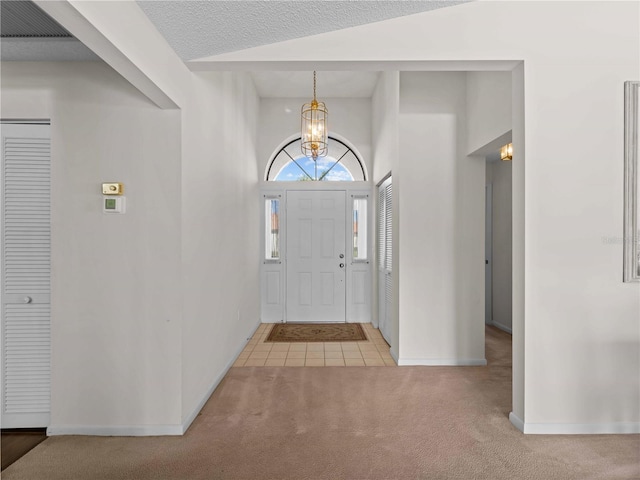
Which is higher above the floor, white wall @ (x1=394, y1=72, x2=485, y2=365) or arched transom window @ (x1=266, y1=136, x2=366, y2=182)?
arched transom window @ (x1=266, y1=136, x2=366, y2=182)

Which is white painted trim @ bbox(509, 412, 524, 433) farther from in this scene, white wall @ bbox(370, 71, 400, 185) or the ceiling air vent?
the ceiling air vent

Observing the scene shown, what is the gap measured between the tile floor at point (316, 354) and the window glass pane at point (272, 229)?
4.49 ft

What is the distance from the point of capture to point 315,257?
18.9 feet

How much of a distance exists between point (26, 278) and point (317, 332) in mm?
3396

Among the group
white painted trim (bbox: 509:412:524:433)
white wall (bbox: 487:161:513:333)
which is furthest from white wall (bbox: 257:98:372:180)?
white painted trim (bbox: 509:412:524:433)

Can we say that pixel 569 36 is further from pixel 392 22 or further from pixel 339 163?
pixel 339 163

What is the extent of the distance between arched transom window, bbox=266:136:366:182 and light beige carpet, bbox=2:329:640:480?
3567mm

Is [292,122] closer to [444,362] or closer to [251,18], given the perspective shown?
[251,18]

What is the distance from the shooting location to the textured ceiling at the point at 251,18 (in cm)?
206

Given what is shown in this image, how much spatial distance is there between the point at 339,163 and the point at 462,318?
313cm

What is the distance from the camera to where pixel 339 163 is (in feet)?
19.6

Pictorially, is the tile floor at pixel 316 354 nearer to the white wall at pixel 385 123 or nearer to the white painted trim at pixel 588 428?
the white painted trim at pixel 588 428

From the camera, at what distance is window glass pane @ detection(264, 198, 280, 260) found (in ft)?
19.0

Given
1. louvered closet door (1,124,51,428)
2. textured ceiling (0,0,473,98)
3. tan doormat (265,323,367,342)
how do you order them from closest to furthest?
textured ceiling (0,0,473,98), louvered closet door (1,124,51,428), tan doormat (265,323,367,342)
